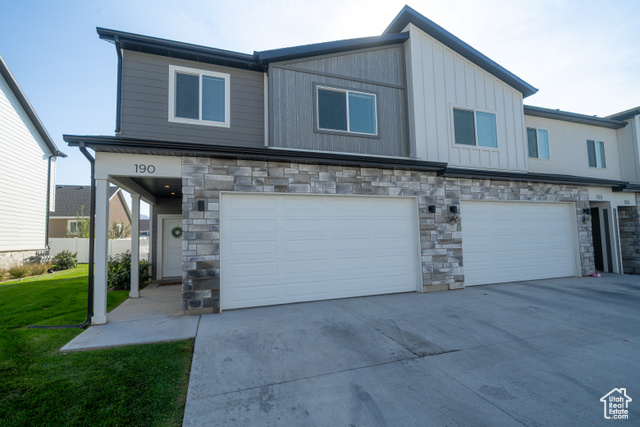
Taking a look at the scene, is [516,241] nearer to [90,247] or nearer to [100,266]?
[100,266]

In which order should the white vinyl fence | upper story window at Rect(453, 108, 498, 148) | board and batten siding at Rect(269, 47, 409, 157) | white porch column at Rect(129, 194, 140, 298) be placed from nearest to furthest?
board and batten siding at Rect(269, 47, 409, 157) < white porch column at Rect(129, 194, 140, 298) < upper story window at Rect(453, 108, 498, 148) < the white vinyl fence

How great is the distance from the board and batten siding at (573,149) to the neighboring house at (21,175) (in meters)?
19.2

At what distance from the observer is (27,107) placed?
13078 mm

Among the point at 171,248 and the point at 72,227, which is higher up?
the point at 72,227

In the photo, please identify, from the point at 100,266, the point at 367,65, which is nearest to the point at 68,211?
the point at 100,266

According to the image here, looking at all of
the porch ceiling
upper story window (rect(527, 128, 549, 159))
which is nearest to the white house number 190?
the porch ceiling

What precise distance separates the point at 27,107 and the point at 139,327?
45.5 ft

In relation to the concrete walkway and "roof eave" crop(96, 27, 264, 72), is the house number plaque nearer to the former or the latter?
the concrete walkway

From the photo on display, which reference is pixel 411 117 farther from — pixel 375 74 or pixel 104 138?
pixel 104 138

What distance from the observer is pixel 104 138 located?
209 inches

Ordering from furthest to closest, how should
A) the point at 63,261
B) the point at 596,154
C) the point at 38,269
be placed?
the point at 63,261 < the point at 38,269 < the point at 596,154

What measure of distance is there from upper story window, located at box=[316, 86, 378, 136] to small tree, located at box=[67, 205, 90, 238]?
1820cm

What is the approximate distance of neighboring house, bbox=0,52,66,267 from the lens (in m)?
11.8

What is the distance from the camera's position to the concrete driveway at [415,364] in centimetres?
279
